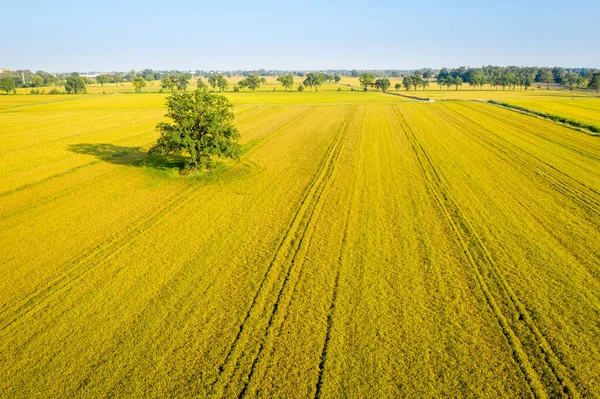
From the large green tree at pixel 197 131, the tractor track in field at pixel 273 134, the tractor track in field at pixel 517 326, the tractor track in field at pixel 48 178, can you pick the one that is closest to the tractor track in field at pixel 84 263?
the large green tree at pixel 197 131

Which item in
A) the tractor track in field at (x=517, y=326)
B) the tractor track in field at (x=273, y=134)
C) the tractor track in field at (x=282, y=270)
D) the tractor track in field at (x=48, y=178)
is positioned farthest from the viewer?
the tractor track in field at (x=273, y=134)

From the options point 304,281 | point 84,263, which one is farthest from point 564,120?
point 84,263

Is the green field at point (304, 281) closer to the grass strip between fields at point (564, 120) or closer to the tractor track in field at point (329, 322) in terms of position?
the tractor track in field at point (329, 322)

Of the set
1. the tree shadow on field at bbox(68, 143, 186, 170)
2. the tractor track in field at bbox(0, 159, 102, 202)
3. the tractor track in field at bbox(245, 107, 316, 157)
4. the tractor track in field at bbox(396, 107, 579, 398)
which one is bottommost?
the tractor track in field at bbox(396, 107, 579, 398)

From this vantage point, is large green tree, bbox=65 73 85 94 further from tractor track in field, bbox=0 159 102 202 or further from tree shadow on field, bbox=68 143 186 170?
tractor track in field, bbox=0 159 102 202

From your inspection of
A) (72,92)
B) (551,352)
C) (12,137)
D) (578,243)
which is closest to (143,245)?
(551,352)

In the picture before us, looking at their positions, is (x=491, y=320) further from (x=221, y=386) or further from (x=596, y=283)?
(x=221, y=386)

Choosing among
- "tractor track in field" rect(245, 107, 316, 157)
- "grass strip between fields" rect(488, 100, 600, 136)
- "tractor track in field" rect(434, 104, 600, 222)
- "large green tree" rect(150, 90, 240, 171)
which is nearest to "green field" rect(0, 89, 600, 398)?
"tractor track in field" rect(434, 104, 600, 222)
